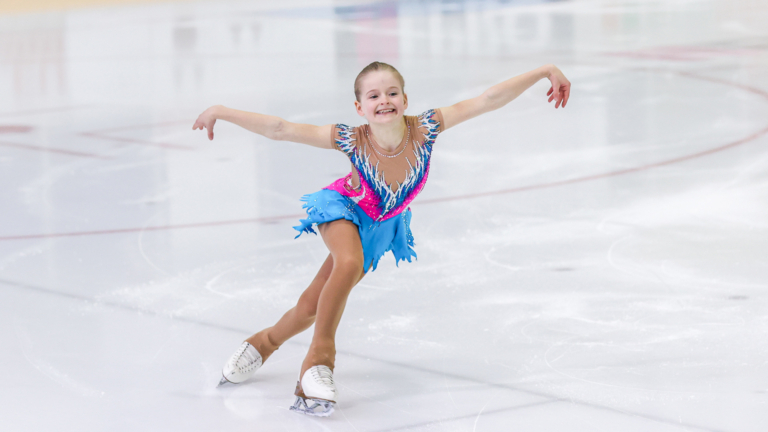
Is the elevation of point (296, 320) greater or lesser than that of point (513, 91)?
lesser

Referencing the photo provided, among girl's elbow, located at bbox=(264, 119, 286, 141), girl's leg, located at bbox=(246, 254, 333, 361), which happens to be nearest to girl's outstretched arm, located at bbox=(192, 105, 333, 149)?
girl's elbow, located at bbox=(264, 119, 286, 141)

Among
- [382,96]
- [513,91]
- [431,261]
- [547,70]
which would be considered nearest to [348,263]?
[382,96]

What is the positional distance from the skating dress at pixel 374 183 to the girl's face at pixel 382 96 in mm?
112

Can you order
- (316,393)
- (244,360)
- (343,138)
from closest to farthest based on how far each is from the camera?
1. (316,393)
2. (343,138)
3. (244,360)

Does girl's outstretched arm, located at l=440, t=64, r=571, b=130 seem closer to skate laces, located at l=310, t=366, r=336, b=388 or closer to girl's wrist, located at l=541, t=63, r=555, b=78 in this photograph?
girl's wrist, located at l=541, t=63, r=555, b=78

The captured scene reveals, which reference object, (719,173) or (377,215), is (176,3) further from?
(377,215)

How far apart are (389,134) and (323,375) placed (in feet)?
2.25

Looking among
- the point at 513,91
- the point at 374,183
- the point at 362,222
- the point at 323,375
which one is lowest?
the point at 323,375

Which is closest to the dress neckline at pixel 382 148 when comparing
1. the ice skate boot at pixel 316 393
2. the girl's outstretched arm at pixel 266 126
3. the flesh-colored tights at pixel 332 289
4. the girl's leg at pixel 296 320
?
the girl's outstretched arm at pixel 266 126

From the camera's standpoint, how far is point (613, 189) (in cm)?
471

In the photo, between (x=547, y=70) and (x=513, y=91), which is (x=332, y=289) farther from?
(x=547, y=70)

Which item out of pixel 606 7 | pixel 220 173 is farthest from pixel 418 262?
pixel 606 7

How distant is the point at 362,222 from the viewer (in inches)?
107

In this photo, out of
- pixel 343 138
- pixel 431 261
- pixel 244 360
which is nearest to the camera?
pixel 343 138
